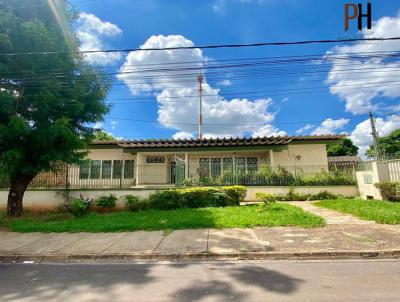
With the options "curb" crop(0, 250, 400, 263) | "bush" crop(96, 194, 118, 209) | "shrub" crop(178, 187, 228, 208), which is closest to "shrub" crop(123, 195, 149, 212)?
"bush" crop(96, 194, 118, 209)

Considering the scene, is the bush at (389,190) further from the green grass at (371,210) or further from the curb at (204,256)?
the curb at (204,256)

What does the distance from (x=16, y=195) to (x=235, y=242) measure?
9.48 m

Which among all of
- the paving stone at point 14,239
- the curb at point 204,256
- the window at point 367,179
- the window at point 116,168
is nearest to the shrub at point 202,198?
the paving stone at point 14,239

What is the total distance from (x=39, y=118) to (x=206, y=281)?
9182 mm

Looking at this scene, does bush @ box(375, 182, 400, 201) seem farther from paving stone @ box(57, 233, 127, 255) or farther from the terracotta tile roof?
paving stone @ box(57, 233, 127, 255)

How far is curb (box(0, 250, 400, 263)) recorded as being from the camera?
5258 millimetres

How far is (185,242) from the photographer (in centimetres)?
643

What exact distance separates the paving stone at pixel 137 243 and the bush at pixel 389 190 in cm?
1001

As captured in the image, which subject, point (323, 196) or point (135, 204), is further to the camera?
point (323, 196)

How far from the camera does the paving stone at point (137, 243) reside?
595cm

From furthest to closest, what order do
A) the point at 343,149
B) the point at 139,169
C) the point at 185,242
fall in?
1. the point at 343,149
2. the point at 139,169
3. the point at 185,242

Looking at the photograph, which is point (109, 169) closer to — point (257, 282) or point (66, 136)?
point (66, 136)

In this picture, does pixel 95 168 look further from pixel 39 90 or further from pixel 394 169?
pixel 394 169

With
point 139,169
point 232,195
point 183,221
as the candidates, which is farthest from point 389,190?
point 139,169
